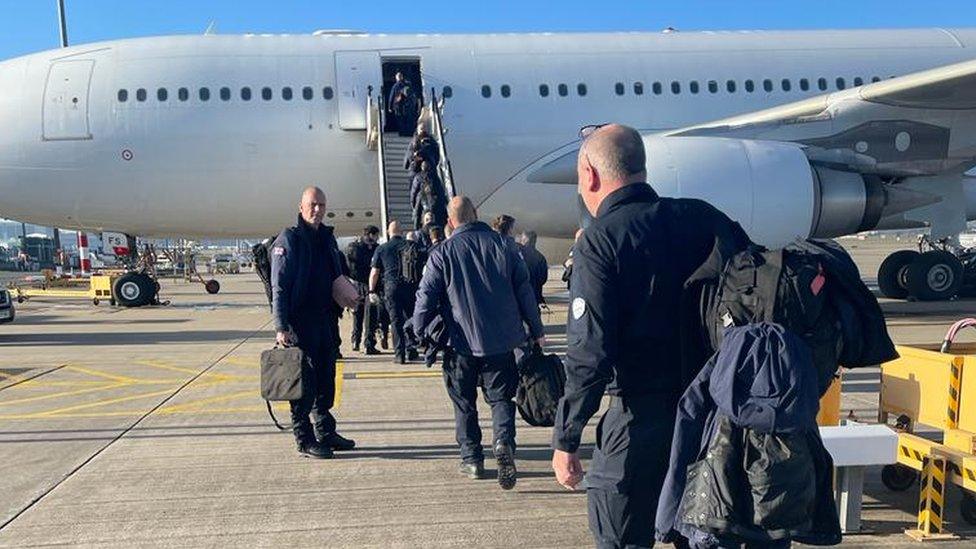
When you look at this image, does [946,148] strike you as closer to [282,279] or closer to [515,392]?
[515,392]

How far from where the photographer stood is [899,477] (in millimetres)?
4062

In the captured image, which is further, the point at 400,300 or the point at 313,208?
the point at 400,300

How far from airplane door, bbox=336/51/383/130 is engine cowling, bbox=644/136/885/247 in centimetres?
484

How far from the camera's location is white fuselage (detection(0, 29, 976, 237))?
37.0 feet

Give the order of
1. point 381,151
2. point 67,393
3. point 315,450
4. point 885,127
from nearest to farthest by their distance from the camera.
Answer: point 315,450
point 67,393
point 885,127
point 381,151

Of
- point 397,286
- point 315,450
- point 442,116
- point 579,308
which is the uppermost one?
point 442,116

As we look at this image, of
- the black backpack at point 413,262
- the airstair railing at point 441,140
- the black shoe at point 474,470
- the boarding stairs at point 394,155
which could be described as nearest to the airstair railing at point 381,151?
the boarding stairs at point 394,155

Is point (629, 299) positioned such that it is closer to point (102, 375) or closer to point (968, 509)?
point (968, 509)

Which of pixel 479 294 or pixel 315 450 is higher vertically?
pixel 479 294

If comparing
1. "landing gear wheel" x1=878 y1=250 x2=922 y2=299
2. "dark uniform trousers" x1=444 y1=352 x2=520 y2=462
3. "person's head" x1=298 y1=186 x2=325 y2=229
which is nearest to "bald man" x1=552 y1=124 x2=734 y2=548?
"dark uniform trousers" x1=444 y1=352 x2=520 y2=462

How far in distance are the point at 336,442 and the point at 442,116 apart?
7.68 metres

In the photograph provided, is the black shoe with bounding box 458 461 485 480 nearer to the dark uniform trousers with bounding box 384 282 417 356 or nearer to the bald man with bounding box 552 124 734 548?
the bald man with bounding box 552 124 734 548

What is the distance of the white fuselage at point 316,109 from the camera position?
1127 centimetres

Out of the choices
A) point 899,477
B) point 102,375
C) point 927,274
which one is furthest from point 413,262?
point 927,274
